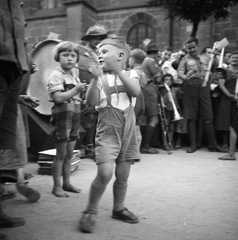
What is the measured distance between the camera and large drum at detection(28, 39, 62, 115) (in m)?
4.92

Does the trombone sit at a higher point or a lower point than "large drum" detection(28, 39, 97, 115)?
lower

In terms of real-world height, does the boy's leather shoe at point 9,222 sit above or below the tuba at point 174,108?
below

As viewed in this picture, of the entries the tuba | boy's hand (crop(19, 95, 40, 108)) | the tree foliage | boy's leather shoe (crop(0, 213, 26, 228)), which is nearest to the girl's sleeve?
boy's hand (crop(19, 95, 40, 108))

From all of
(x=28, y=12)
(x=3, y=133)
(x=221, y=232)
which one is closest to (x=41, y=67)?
(x=3, y=133)

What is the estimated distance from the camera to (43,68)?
16.6ft

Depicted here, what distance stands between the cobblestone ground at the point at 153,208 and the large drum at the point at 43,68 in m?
0.95

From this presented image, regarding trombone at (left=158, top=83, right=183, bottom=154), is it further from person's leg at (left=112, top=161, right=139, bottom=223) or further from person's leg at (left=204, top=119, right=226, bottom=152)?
person's leg at (left=112, top=161, right=139, bottom=223)

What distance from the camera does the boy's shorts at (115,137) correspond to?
8.54 ft

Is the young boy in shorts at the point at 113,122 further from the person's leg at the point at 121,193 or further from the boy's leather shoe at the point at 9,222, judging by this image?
the boy's leather shoe at the point at 9,222

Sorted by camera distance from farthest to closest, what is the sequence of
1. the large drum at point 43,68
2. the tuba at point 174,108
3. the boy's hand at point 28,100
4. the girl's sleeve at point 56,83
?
1. the tuba at point 174,108
2. the large drum at point 43,68
3. the girl's sleeve at point 56,83
4. the boy's hand at point 28,100

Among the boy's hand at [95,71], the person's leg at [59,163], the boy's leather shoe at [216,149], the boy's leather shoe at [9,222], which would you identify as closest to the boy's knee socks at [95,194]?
the boy's leather shoe at [9,222]

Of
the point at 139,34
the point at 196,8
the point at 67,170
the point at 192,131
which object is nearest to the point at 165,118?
the point at 192,131

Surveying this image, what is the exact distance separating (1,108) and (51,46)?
288 cm

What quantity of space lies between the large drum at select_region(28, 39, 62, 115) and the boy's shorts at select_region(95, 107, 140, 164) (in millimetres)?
Result: 2471
